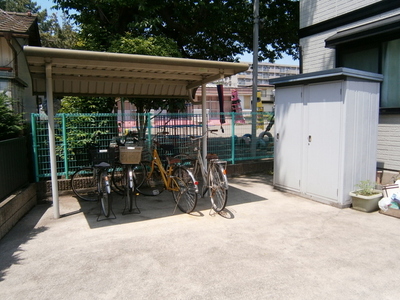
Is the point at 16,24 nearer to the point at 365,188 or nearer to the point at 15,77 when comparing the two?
the point at 15,77

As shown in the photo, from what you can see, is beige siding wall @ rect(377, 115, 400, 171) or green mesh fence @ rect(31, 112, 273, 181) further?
green mesh fence @ rect(31, 112, 273, 181)

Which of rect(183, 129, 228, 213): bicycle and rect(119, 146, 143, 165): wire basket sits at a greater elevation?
rect(119, 146, 143, 165): wire basket

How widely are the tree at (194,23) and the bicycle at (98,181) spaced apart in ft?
15.4

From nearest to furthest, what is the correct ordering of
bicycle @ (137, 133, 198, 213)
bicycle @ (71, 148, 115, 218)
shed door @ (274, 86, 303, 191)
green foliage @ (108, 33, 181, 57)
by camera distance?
bicycle @ (71, 148, 115, 218), bicycle @ (137, 133, 198, 213), shed door @ (274, 86, 303, 191), green foliage @ (108, 33, 181, 57)

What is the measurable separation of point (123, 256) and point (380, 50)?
6615 millimetres

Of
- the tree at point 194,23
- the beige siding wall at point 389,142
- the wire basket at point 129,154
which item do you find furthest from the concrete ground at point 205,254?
the tree at point 194,23

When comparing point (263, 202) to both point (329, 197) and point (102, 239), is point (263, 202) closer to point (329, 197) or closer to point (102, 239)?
point (329, 197)

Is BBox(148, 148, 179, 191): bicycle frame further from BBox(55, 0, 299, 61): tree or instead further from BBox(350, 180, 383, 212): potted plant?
BBox(55, 0, 299, 61): tree

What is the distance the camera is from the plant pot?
5.21m

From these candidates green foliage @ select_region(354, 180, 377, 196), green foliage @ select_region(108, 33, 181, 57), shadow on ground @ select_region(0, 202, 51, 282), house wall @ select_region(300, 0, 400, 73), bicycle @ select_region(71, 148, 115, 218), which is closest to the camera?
shadow on ground @ select_region(0, 202, 51, 282)

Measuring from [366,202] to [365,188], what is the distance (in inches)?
11.7

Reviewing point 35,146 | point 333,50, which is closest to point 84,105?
point 35,146

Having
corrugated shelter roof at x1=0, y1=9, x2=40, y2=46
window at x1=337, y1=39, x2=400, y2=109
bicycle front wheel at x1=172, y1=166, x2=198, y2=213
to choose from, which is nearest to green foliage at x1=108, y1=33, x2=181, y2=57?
corrugated shelter roof at x1=0, y1=9, x2=40, y2=46

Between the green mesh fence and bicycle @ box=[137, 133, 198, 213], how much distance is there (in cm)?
47
